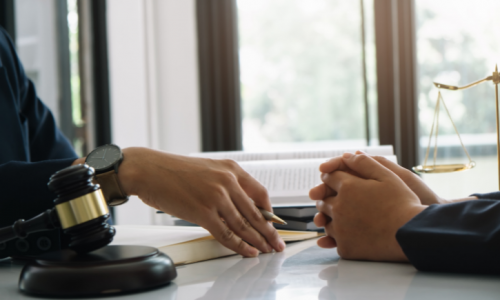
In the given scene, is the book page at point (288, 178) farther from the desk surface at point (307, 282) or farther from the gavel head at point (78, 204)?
the gavel head at point (78, 204)

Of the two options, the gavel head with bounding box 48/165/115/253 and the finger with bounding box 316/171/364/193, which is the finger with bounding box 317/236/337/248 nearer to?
the finger with bounding box 316/171/364/193

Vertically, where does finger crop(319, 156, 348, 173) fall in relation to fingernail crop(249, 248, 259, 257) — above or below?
above

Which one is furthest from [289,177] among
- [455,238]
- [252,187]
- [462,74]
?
[462,74]

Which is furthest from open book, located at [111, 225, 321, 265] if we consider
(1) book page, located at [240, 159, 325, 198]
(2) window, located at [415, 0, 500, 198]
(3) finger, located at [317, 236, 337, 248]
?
(2) window, located at [415, 0, 500, 198]

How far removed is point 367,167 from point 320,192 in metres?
0.07

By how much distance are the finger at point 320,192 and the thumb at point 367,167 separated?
0.15 feet

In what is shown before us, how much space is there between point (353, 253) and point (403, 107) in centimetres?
172

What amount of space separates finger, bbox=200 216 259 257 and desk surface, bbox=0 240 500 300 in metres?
0.02

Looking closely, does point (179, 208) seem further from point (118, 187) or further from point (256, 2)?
point (256, 2)

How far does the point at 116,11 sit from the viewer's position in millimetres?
Result: 2455

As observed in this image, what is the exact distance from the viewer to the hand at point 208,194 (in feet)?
2.15

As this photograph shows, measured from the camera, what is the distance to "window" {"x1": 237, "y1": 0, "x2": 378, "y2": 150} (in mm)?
2414

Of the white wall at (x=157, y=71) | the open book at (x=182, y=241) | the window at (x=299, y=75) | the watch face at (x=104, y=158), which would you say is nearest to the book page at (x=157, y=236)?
the open book at (x=182, y=241)

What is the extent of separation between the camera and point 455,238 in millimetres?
523
